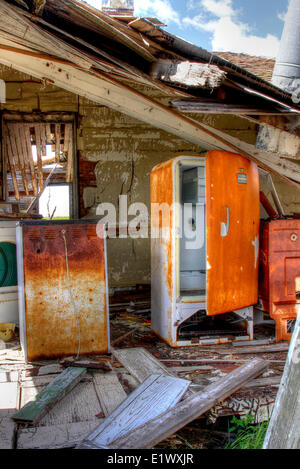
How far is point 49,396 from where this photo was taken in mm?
2957

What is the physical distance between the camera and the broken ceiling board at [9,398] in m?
2.84

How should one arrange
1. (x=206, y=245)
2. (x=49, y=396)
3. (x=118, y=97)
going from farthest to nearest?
(x=118, y=97) → (x=206, y=245) → (x=49, y=396)

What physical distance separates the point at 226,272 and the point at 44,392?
2142 mm

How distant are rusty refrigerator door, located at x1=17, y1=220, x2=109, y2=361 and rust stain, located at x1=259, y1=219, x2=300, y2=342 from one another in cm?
186

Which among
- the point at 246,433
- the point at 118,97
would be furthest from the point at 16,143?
the point at 246,433

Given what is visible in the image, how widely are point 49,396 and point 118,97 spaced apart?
336cm

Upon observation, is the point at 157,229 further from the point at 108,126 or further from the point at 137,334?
the point at 108,126

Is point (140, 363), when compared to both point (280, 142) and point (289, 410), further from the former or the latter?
point (280, 142)

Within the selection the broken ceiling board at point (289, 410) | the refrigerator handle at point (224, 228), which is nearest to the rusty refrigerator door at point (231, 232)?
the refrigerator handle at point (224, 228)

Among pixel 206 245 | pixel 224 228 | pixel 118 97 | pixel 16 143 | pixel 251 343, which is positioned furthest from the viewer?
pixel 16 143

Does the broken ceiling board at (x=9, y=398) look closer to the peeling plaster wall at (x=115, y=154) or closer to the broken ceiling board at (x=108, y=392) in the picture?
the broken ceiling board at (x=108, y=392)

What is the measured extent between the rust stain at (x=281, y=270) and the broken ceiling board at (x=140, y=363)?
154 cm

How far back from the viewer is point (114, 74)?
347 centimetres

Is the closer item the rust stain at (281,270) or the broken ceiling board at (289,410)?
the broken ceiling board at (289,410)
